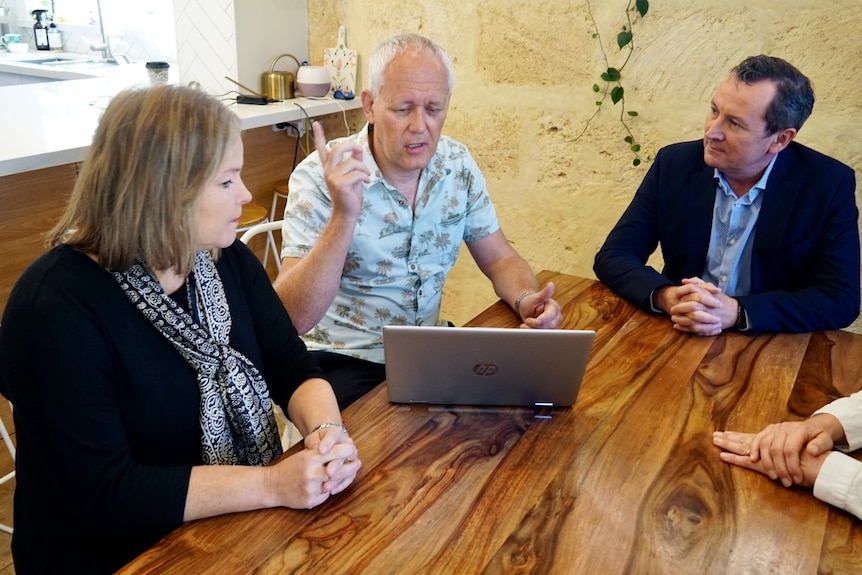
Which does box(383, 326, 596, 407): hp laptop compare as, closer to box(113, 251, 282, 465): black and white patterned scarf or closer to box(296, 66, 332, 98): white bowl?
→ box(113, 251, 282, 465): black and white patterned scarf

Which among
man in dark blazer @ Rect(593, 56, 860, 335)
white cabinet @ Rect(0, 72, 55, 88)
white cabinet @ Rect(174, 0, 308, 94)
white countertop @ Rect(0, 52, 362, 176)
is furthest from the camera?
white cabinet @ Rect(0, 72, 55, 88)

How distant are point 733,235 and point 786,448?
0.92 meters

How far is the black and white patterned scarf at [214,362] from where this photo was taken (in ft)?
3.65

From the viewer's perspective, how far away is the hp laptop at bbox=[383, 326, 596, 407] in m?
1.18

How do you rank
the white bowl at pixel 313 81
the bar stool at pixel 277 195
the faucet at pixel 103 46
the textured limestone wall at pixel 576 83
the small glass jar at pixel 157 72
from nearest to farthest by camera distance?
the textured limestone wall at pixel 576 83
the small glass jar at pixel 157 72
the white bowl at pixel 313 81
the bar stool at pixel 277 195
the faucet at pixel 103 46

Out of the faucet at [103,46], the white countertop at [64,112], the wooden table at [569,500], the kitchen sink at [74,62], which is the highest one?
the faucet at [103,46]

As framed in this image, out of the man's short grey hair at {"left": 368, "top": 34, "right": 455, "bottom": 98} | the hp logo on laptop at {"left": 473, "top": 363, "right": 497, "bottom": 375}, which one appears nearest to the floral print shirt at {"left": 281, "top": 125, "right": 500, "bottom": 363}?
the man's short grey hair at {"left": 368, "top": 34, "right": 455, "bottom": 98}

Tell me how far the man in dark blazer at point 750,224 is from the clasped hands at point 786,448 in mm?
440

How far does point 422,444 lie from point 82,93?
2.72 metres

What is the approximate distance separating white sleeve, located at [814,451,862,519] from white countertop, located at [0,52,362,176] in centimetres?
136

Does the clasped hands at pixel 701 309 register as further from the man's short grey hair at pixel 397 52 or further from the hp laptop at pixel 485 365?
the man's short grey hair at pixel 397 52

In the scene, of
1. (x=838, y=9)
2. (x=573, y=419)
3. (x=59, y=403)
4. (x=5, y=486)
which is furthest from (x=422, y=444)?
(x=838, y=9)

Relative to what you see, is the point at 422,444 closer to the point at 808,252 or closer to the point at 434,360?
the point at 434,360

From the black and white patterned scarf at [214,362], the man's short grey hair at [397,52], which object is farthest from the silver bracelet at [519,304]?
the black and white patterned scarf at [214,362]
